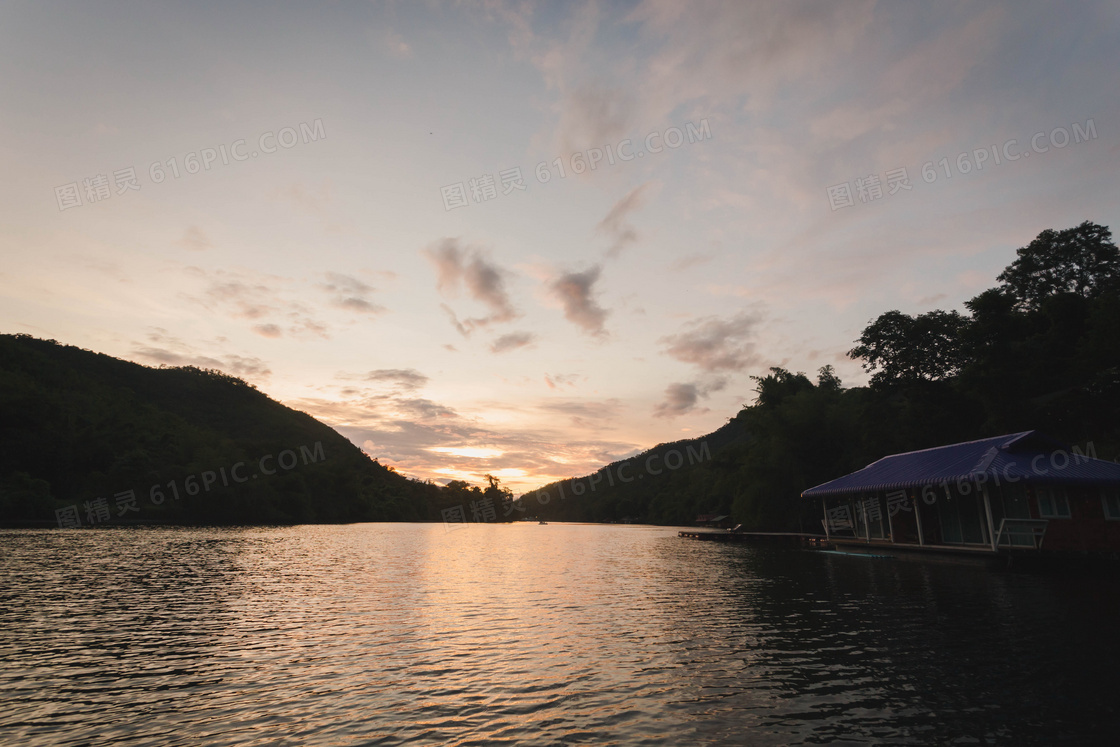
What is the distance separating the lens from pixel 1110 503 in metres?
30.7

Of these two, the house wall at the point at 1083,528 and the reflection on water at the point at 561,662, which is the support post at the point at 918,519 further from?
the house wall at the point at 1083,528

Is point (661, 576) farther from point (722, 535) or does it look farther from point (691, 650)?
point (722, 535)

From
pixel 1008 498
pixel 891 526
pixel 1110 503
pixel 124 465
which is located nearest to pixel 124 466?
pixel 124 465

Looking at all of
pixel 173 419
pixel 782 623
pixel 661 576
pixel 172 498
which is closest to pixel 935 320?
pixel 661 576

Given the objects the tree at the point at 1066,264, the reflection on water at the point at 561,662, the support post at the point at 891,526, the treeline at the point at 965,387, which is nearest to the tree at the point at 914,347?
the treeline at the point at 965,387

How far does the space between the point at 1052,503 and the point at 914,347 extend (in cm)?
3625

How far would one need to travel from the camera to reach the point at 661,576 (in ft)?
113

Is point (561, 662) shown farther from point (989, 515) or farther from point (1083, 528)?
point (1083, 528)

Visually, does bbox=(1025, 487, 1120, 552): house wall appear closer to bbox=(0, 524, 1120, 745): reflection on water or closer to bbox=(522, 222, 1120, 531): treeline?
bbox=(0, 524, 1120, 745): reflection on water

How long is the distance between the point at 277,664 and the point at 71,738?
5.31 m

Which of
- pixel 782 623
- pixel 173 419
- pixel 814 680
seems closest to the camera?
pixel 814 680

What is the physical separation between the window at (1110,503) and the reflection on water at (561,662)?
20.6 ft

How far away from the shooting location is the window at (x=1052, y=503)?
31.0 m

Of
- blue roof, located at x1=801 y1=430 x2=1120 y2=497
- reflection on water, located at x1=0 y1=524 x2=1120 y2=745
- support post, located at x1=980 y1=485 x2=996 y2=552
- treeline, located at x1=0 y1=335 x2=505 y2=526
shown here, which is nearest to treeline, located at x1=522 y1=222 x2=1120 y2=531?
Answer: blue roof, located at x1=801 y1=430 x2=1120 y2=497
